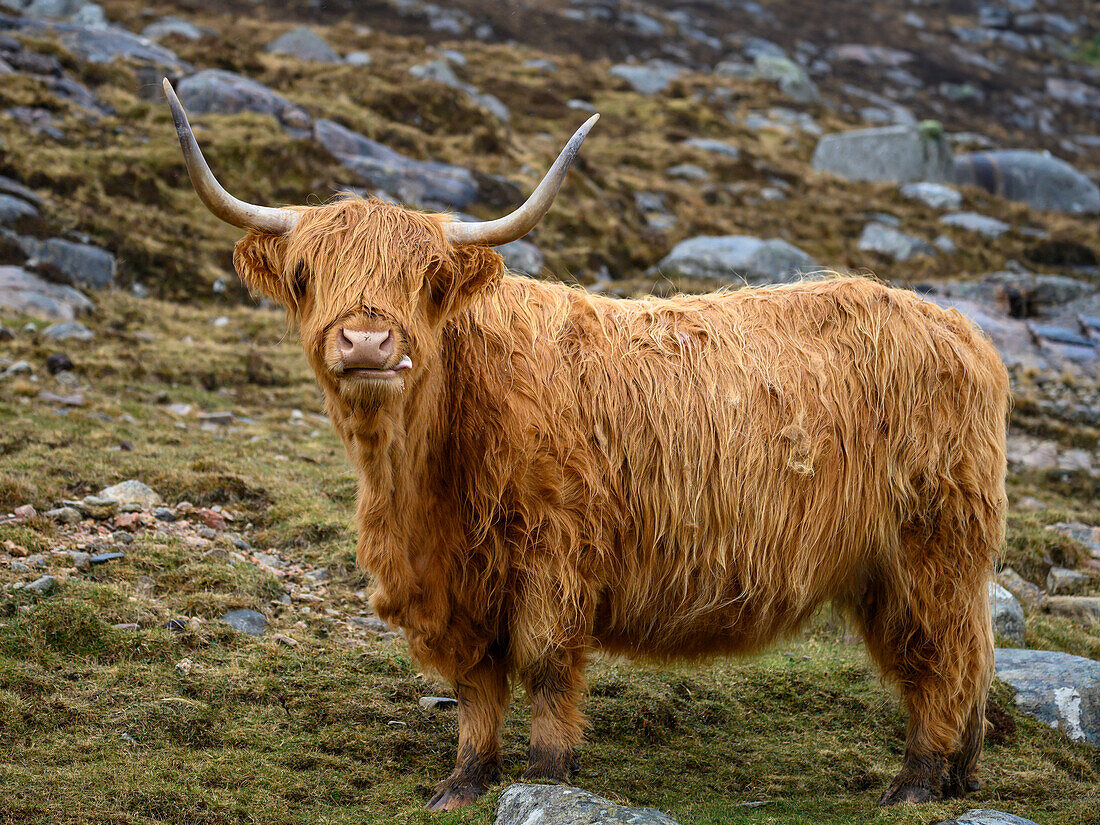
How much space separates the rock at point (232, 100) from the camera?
615 inches

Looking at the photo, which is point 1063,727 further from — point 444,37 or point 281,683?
point 444,37

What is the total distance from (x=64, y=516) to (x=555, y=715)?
3069mm

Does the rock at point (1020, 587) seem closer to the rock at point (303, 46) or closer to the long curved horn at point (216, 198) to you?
the long curved horn at point (216, 198)

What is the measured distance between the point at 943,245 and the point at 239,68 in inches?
527

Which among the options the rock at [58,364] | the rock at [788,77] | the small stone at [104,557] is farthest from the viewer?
the rock at [788,77]

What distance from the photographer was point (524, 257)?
44.0 ft

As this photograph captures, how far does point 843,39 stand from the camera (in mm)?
38312

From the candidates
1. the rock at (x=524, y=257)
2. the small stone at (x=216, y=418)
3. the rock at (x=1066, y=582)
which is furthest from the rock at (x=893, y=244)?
the small stone at (x=216, y=418)

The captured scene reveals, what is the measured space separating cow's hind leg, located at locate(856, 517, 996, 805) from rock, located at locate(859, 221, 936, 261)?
14.8 m

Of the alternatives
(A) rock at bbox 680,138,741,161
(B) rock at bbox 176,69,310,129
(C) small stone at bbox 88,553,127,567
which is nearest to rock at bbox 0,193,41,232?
(B) rock at bbox 176,69,310,129

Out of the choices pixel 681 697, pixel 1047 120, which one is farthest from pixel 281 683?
pixel 1047 120

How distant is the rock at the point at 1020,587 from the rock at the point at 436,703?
3.49 meters

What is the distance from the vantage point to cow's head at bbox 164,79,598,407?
306 centimetres

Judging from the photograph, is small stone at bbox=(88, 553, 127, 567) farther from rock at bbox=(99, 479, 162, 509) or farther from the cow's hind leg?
the cow's hind leg
